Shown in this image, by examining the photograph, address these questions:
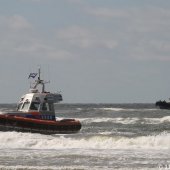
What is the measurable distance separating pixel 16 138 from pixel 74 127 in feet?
13.4

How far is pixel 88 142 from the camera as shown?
2431 centimetres

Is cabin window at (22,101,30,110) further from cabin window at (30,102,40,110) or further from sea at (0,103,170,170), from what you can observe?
sea at (0,103,170,170)

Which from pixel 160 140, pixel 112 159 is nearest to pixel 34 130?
pixel 160 140

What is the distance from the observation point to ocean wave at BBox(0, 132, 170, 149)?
903 inches

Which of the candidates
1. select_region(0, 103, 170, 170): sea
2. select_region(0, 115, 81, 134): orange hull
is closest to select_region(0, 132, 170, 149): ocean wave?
select_region(0, 103, 170, 170): sea

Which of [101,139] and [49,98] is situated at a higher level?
[49,98]

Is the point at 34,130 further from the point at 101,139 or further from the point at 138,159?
the point at 138,159

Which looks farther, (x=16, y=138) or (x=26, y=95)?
(x=26, y=95)

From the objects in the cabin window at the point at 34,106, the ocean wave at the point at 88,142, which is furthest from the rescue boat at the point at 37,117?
the ocean wave at the point at 88,142

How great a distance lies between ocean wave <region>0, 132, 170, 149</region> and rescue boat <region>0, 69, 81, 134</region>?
188 cm

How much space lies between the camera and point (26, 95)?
2914 cm

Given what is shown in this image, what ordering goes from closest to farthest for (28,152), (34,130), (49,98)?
(28,152) < (34,130) < (49,98)

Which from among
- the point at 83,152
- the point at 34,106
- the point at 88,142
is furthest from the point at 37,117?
the point at 83,152

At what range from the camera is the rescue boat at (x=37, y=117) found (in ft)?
88.6
